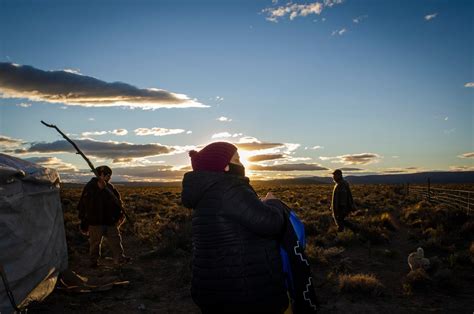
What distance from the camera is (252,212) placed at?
9.09 ft

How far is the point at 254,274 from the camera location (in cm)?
283

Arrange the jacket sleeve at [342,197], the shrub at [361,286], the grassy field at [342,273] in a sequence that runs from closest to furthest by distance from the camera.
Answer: the grassy field at [342,273] → the shrub at [361,286] → the jacket sleeve at [342,197]

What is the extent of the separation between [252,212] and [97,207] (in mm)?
7518

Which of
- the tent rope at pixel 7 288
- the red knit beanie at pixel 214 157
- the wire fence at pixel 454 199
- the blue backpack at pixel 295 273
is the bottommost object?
the tent rope at pixel 7 288

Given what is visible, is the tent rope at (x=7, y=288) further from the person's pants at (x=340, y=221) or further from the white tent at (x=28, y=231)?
the person's pants at (x=340, y=221)

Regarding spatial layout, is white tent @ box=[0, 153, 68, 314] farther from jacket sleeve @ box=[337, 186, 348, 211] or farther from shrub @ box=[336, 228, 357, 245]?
jacket sleeve @ box=[337, 186, 348, 211]

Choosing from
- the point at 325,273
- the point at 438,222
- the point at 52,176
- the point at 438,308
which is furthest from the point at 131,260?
the point at 438,222

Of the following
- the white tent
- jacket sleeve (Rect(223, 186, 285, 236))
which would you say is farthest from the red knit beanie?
the white tent

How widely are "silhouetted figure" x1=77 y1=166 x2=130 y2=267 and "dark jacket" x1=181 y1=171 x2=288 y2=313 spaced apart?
23.4 ft

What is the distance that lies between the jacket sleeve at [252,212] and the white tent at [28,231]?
14.2 ft

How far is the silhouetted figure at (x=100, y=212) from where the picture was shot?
9.52 meters

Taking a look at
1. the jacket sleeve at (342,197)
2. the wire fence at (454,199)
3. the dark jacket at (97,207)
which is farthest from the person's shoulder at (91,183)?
the wire fence at (454,199)

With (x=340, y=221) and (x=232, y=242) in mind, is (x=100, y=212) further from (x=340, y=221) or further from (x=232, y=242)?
(x=340, y=221)

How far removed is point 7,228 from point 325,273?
21.2ft
